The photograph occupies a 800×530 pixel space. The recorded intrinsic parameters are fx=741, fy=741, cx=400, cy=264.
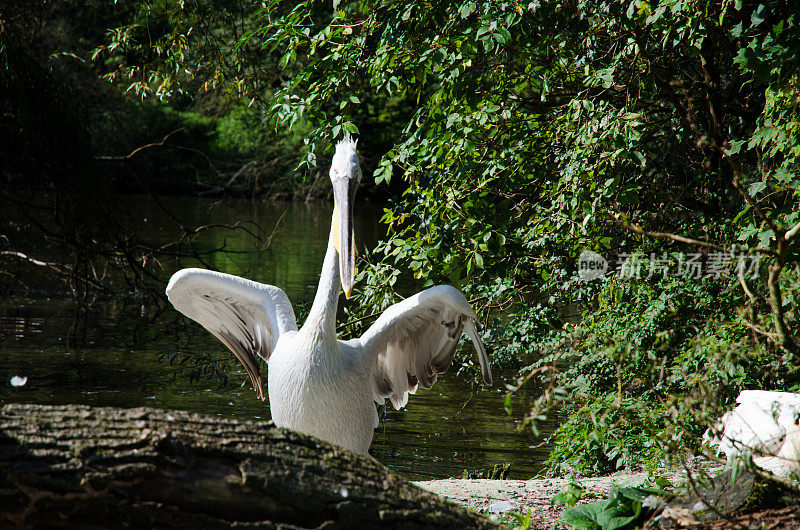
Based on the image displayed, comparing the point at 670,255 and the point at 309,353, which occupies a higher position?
the point at 670,255

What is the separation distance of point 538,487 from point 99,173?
4.49m

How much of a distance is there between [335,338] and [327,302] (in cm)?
21

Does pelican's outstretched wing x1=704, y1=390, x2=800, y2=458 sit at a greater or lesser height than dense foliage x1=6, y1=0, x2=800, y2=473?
lesser

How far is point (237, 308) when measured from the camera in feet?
16.0

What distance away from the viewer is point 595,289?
573 cm

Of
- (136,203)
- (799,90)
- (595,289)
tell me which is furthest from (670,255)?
(136,203)

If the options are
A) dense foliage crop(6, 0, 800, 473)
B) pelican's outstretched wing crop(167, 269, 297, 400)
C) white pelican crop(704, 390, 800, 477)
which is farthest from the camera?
pelican's outstretched wing crop(167, 269, 297, 400)

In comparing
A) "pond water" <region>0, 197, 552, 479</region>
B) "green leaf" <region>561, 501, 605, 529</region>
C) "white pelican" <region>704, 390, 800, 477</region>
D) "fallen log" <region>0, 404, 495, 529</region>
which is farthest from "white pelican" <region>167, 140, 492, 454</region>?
"fallen log" <region>0, 404, 495, 529</region>

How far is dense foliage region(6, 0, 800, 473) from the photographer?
4.43 m

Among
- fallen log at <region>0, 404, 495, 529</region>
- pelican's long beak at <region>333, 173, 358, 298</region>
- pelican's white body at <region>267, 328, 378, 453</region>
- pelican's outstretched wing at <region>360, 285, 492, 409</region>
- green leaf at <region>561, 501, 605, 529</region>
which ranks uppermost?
pelican's long beak at <region>333, 173, 358, 298</region>

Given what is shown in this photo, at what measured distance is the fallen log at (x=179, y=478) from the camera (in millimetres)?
1890

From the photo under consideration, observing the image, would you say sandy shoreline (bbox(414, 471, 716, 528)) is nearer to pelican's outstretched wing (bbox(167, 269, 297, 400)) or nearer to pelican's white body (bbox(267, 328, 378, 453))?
pelican's white body (bbox(267, 328, 378, 453))

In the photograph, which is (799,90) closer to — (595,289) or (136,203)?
(595,289)

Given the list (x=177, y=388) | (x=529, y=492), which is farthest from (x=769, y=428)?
(x=177, y=388)
